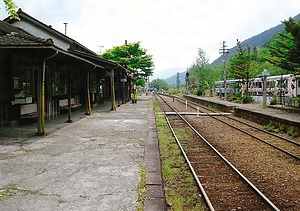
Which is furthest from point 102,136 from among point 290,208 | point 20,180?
point 290,208

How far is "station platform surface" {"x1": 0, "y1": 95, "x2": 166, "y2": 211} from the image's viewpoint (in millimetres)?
3967

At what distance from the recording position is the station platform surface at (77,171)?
156 inches

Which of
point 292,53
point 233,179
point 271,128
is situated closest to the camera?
point 233,179

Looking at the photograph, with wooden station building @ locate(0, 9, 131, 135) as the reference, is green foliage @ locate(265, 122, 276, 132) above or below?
below

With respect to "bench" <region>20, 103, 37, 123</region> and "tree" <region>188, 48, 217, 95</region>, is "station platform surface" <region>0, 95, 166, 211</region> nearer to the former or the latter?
"bench" <region>20, 103, 37, 123</region>

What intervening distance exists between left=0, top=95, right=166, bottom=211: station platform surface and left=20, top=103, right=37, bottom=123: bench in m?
1.80

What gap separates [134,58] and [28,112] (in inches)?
895

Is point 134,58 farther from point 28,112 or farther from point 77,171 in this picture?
point 77,171

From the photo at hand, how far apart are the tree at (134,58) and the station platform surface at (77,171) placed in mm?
24988

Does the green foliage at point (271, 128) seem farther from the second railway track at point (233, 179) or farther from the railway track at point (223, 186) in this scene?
the railway track at point (223, 186)

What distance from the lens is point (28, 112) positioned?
12047 millimetres

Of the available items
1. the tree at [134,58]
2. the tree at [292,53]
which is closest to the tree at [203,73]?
the tree at [134,58]

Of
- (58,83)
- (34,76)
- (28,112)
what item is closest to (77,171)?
(28,112)

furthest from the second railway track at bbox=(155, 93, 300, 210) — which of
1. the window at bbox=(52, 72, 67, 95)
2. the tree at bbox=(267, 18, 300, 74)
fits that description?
the tree at bbox=(267, 18, 300, 74)
